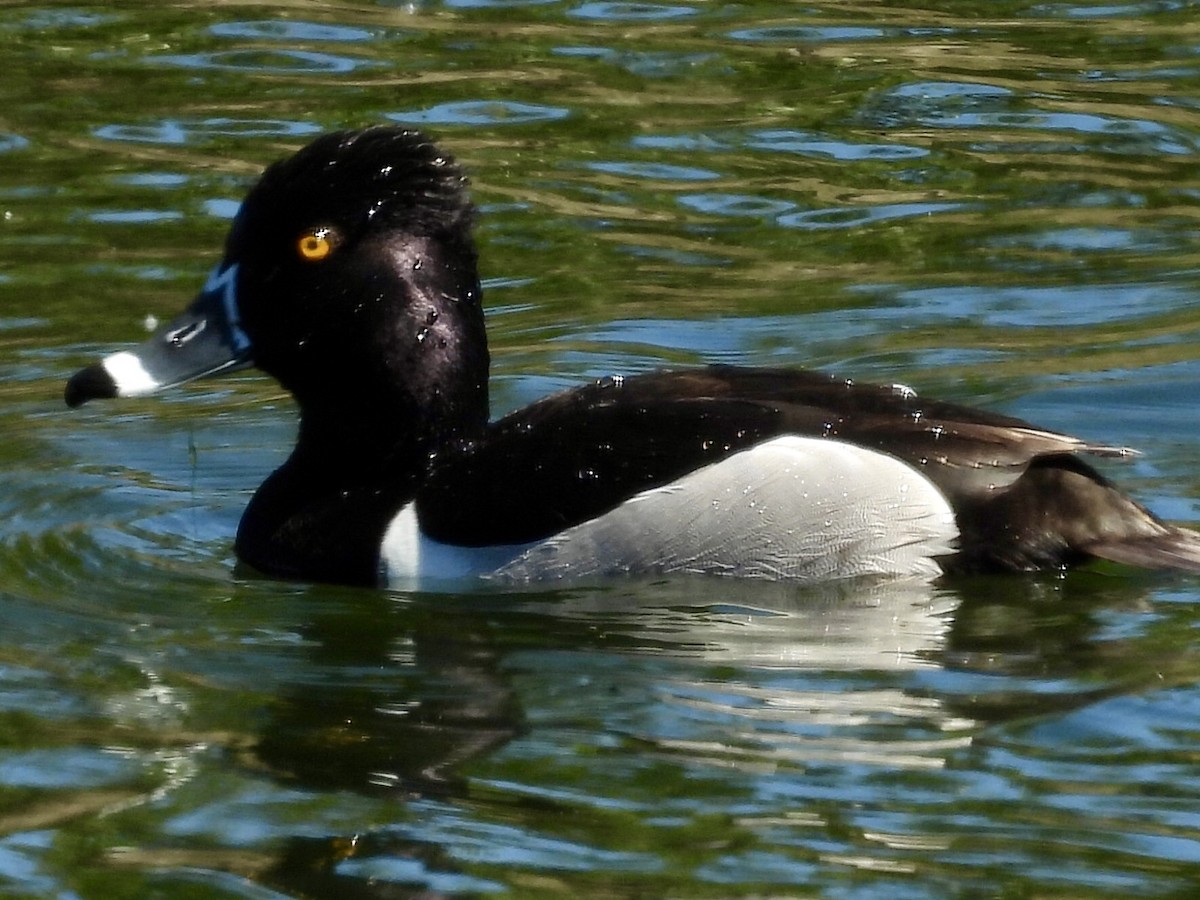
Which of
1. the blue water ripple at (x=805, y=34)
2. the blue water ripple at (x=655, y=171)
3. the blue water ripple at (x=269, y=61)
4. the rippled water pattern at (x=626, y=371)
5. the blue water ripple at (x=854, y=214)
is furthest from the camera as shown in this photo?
the blue water ripple at (x=805, y=34)

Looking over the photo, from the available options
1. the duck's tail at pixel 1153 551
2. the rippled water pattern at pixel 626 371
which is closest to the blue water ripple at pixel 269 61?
the rippled water pattern at pixel 626 371

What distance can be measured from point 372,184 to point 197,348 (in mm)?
727

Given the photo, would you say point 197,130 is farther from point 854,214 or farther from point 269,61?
point 854,214

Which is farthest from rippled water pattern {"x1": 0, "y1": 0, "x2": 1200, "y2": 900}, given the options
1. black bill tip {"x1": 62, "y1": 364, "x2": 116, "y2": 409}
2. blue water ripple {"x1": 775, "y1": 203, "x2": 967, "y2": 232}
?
black bill tip {"x1": 62, "y1": 364, "x2": 116, "y2": 409}

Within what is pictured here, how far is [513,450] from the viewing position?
6.64 metres

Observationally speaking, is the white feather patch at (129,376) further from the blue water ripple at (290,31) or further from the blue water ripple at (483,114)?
the blue water ripple at (290,31)

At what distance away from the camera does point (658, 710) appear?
5664 mm

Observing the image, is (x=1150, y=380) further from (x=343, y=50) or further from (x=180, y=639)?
(x=343, y=50)

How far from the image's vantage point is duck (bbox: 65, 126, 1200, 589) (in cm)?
651

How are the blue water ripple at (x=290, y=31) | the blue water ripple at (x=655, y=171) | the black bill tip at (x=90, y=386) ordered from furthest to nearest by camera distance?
the blue water ripple at (x=290, y=31)
the blue water ripple at (x=655, y=171)
the black bill tip at (x=90, y=386)

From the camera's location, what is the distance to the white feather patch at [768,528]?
21.4 feet

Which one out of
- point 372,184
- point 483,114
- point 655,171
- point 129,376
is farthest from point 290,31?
point 372,184

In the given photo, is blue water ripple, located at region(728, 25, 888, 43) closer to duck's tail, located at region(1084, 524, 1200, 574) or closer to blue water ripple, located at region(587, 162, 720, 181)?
blue water ripple, located at region(587, 162, 720, 181)

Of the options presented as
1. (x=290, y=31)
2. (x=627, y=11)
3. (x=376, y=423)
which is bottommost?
(x=376, y=423)
